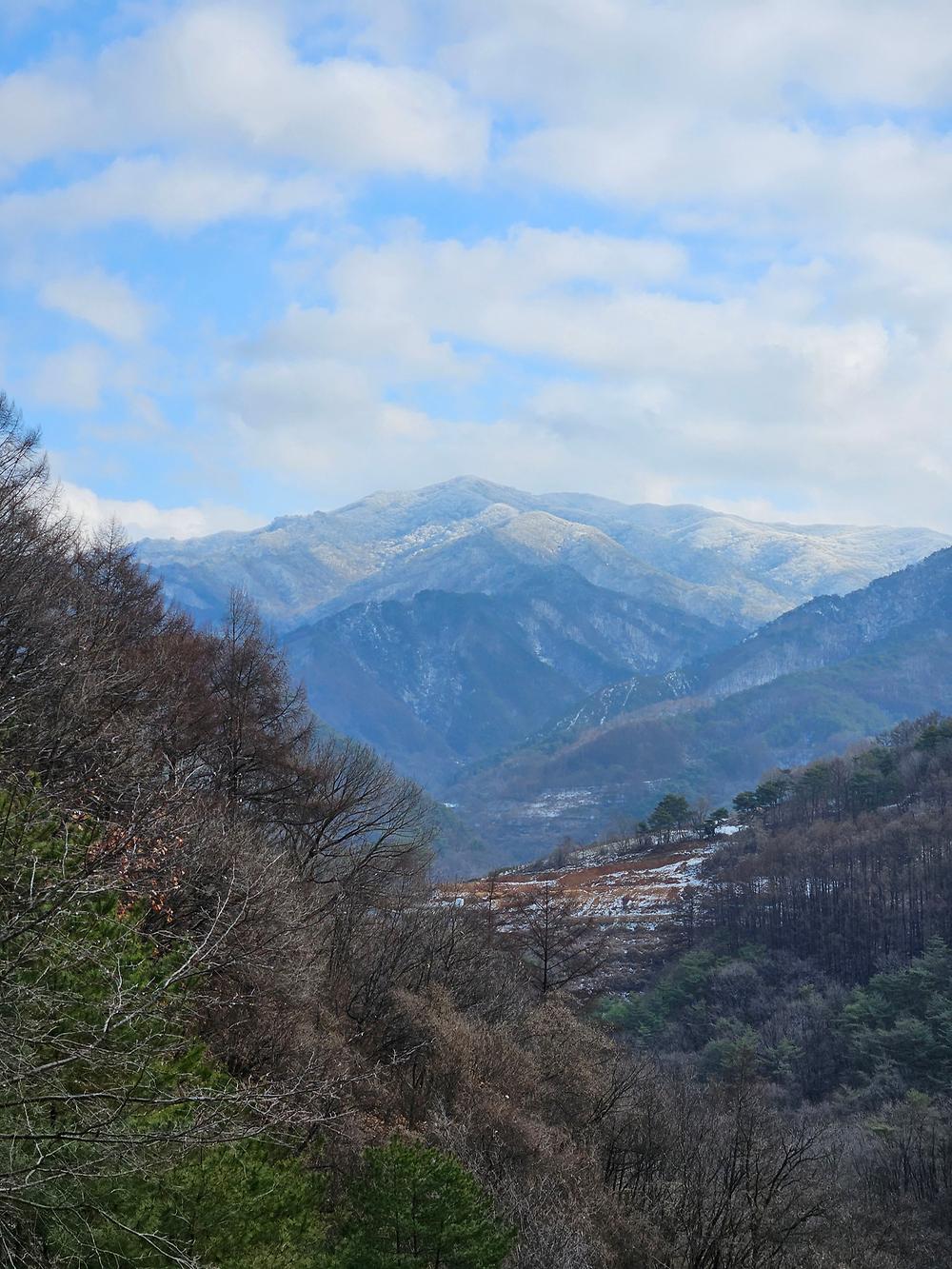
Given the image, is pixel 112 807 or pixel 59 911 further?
pixel 112 807

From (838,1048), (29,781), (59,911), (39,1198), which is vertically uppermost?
(29,781)

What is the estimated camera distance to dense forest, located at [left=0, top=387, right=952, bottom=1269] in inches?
425

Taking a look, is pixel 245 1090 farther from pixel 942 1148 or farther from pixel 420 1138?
pixel 942 1148

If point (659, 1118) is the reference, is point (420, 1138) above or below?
above

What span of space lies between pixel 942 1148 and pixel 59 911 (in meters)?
55.6

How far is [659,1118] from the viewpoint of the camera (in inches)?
1458

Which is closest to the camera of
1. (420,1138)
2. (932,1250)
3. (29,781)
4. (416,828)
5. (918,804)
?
(29,781)

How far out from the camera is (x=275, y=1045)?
19.5 m

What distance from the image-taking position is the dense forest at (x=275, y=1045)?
35.4ft

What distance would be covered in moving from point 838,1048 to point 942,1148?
30397 millimetres

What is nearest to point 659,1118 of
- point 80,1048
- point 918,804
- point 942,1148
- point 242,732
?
point 242,732

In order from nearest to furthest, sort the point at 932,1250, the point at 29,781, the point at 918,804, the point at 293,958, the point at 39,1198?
the point at 39,1198, the point at 29,781, the point at 293,958, the point at 932,1250, the point at 918,804

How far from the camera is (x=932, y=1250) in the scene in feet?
135

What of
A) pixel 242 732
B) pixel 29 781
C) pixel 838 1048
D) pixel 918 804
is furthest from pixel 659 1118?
pixel 918 804
